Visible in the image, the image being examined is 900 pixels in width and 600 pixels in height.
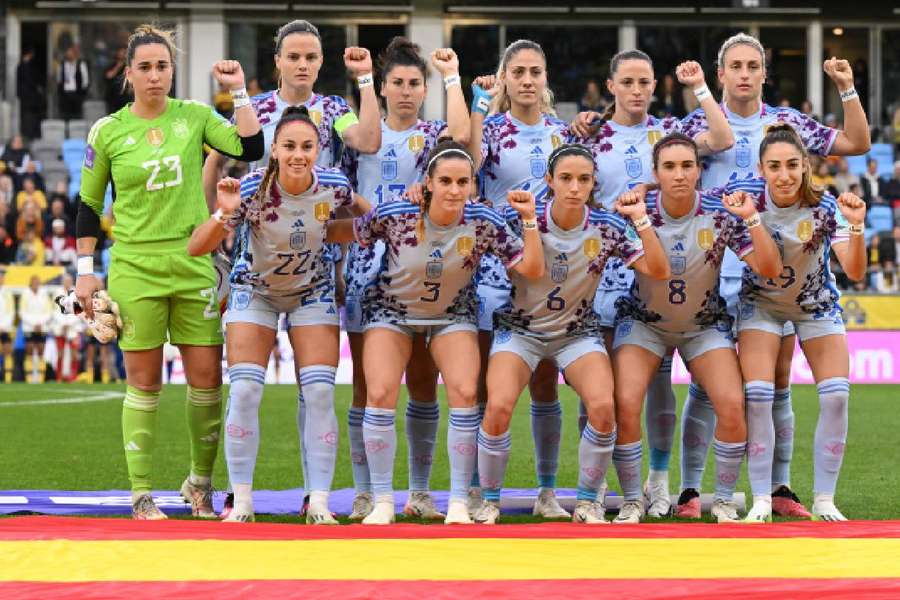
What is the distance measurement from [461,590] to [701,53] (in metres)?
25.2

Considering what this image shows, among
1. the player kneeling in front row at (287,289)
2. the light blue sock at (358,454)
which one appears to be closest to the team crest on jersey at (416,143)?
the player kneeling in front row at (287,289)

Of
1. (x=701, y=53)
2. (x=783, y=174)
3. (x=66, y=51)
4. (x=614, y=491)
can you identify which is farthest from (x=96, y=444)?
(x=701, y=53)

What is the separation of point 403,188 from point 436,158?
0.62m

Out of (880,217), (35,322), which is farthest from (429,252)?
(880,217)

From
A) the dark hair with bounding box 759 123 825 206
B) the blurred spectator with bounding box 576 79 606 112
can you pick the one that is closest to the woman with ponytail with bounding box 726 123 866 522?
the dark hair with bounding box 759 123 825 206

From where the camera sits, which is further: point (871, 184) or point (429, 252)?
point (871, 184)

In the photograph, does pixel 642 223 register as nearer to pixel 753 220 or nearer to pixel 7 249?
pixel 753 220

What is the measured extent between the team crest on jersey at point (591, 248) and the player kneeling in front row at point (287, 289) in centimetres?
114

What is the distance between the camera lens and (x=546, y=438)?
312 inches

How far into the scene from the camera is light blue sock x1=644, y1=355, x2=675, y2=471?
7.93 meters

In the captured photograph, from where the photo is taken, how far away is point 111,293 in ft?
23.9

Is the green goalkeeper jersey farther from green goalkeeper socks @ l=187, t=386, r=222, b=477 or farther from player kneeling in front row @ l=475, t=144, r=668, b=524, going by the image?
player kneeling in front row @ l=475, t=144, r=668, b=524

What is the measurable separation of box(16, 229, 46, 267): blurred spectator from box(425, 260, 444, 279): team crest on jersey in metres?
15.1

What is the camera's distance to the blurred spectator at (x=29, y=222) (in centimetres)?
2191
